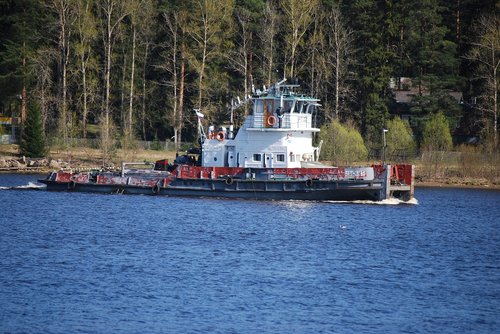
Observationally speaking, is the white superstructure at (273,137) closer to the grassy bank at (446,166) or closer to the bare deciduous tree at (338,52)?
the grassy bank at (446,166)

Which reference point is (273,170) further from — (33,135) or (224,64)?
(224,64)

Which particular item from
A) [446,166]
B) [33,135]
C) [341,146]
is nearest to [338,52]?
[341,146]

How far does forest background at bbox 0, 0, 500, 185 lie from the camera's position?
8500 cm

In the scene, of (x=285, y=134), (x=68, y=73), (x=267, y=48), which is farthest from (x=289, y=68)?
(x=285, y=134)

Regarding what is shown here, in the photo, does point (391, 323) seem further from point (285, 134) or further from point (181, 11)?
point (181, 11)

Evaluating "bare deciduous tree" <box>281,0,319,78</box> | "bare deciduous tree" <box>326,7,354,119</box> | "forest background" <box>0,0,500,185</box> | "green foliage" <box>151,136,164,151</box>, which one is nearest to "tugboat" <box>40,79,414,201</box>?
"forest background" <box>0,0,500,185</box>

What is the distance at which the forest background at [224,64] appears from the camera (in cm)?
8500

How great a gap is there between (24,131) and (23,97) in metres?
6.50

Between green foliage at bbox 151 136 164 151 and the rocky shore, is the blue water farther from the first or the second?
green foliage at bbox 151 136 164 151

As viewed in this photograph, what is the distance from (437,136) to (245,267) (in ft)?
145

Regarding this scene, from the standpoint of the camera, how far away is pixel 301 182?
56.4 m

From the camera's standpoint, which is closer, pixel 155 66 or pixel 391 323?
pixel 391 323

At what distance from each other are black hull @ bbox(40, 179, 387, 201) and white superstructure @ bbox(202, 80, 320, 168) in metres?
1.46

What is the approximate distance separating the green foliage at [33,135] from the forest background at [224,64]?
9.1 inches
